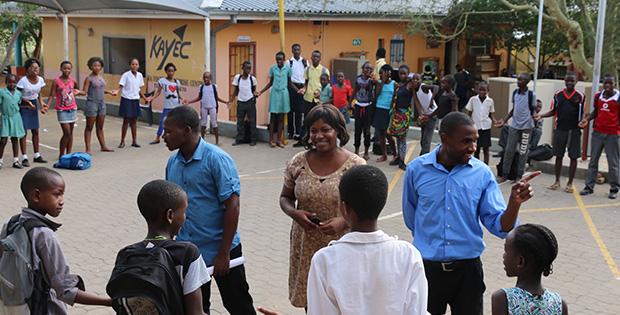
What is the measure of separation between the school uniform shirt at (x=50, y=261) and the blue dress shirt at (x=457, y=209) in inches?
83.3

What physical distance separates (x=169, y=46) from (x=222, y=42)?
188 cm

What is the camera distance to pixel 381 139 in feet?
41.3

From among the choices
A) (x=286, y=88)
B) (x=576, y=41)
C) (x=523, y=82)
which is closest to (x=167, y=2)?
(x=286, y=88)

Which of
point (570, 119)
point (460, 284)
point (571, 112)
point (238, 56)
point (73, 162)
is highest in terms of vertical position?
point (238, 56)

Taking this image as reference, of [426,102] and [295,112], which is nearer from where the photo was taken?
[426,102]

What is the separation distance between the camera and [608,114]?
32.7 feet

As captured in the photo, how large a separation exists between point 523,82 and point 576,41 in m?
4.88

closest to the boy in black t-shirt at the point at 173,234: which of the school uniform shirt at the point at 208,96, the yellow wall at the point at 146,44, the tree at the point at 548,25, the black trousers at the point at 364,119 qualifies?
the black trousers at the point at 364,119

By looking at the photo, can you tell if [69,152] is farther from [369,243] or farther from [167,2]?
[369,243]

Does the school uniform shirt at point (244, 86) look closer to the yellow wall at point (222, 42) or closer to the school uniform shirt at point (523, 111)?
the yellow wall at point (222, 42)

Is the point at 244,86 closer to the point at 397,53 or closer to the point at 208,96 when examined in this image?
the point at 208,96

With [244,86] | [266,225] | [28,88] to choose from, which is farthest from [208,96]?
[266,225]

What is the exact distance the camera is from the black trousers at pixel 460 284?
164 inches

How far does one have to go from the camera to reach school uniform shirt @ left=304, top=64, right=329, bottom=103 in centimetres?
1429
